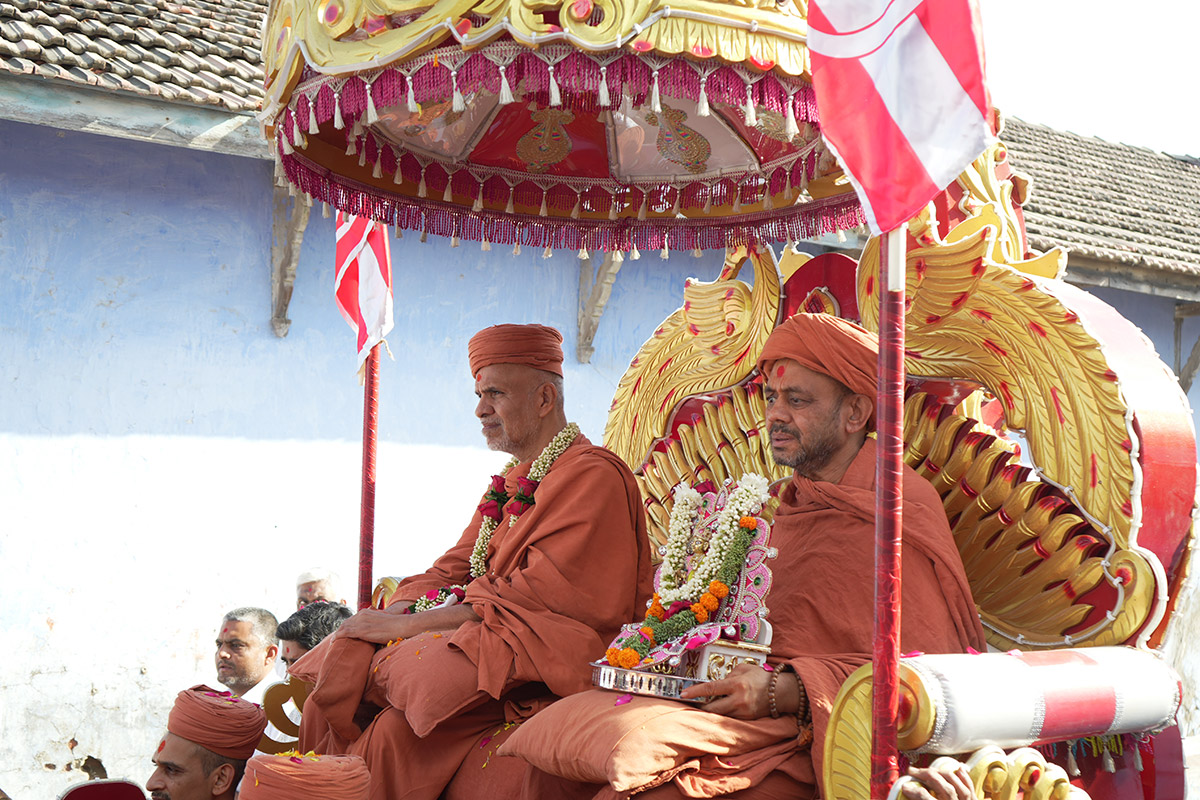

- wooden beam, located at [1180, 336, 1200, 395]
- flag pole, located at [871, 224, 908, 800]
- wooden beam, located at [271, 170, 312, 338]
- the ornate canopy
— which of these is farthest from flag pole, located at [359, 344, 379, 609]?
wooden beam, located at [1180, 336, 1200, 395]

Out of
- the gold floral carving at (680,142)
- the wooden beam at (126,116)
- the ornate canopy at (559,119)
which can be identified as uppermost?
the wooden beam at (126,116)

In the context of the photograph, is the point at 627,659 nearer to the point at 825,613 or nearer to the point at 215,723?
the point at 825,613

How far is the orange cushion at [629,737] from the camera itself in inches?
96.7

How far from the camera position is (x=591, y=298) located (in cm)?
852

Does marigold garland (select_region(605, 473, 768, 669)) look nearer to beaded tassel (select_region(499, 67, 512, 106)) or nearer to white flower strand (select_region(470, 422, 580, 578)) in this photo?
white flower strand (select_region(470, 422, 580, 578))

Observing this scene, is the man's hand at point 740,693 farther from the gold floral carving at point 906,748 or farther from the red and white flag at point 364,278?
the red and white flag at point 364,278

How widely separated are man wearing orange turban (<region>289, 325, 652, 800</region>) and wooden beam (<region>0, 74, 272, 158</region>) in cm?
356

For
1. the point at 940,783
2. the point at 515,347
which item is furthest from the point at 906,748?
the point at 515,347

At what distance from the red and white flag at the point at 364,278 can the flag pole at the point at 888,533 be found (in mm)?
2788

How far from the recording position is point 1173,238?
34.6ft

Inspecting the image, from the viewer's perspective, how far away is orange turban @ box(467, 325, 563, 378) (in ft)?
12.7

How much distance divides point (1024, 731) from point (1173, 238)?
9.47 m

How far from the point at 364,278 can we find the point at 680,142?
5.21 feet

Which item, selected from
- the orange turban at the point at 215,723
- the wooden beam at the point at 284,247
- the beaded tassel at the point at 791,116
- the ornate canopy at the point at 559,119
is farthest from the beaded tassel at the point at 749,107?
the wooden beam at the point at 284,247
